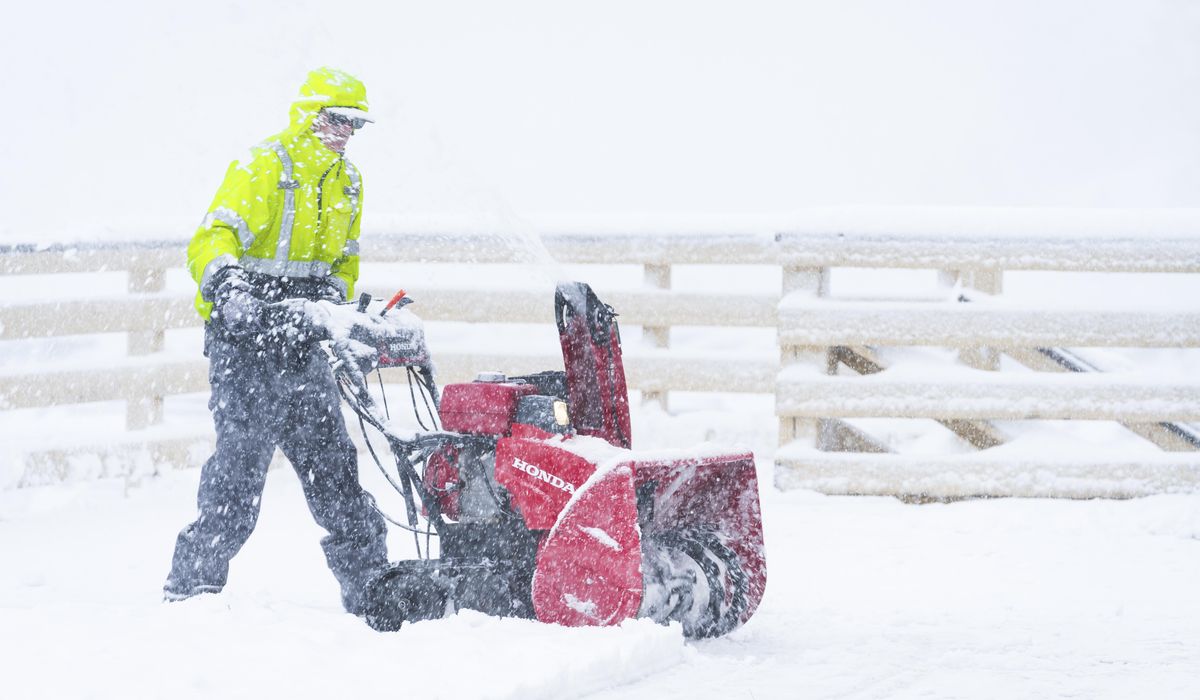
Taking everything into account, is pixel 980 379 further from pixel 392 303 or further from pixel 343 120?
pixel 343 120

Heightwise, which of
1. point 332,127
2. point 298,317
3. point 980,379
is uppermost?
point 332,127

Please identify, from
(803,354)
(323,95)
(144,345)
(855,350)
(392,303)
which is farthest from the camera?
(144,345)

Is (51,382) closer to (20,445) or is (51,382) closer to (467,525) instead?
(20,445)

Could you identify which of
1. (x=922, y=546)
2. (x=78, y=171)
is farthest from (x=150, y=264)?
(x=78, y=171)

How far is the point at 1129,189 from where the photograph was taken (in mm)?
21500

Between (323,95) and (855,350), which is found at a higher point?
(323,95)

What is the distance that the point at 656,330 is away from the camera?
7.40 metres

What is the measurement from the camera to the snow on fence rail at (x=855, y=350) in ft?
20.9

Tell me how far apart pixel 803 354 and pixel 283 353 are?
316 cm

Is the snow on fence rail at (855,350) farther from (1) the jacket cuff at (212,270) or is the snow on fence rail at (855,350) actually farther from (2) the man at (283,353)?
(1) the jacket cuff at (212,270)

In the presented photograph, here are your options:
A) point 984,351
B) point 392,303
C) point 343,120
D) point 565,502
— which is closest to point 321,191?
point 343,120

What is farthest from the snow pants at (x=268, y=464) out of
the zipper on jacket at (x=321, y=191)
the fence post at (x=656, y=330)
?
the fence post at (x=656, y=330)

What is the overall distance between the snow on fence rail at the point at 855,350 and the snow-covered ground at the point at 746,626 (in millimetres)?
176

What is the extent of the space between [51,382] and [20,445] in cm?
35
